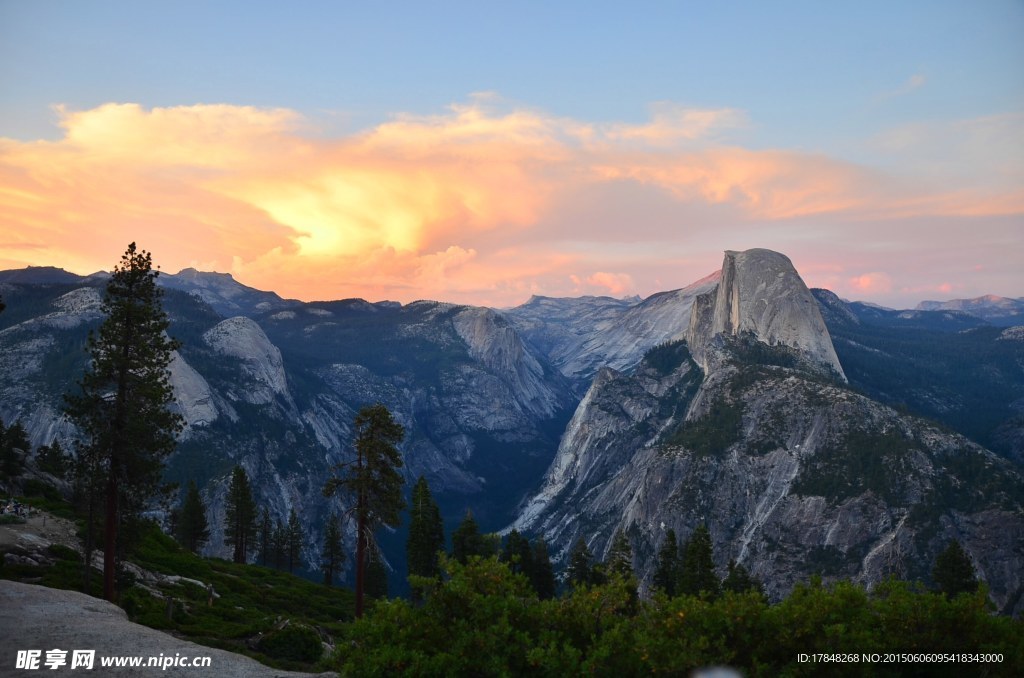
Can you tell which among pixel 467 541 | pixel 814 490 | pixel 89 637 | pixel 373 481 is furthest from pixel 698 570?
pixel 814 490

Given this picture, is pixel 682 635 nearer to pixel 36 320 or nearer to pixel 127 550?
pixel 127 550

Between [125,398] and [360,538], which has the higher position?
[125,398]

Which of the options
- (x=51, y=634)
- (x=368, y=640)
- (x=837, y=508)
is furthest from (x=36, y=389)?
(x=837, y=508)

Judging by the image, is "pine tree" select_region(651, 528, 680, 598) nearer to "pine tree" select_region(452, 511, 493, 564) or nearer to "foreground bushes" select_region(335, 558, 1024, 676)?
"pine tree" select_region(452, 511, 493, 564)

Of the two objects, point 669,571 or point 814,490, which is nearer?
point 669,571

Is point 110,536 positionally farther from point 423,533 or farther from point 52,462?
point 52,462

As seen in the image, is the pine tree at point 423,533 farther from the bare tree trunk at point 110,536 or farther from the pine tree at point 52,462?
the bare tree trunk at point 110,536

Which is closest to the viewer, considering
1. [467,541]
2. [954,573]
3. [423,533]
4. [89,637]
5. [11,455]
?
[89,637]

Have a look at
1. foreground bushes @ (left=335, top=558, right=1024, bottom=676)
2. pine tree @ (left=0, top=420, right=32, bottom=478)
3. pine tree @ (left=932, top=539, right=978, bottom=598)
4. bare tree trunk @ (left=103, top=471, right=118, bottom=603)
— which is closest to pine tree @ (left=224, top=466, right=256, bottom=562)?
pine tree @ (left=0, top=420, right=32, bottom=478)
